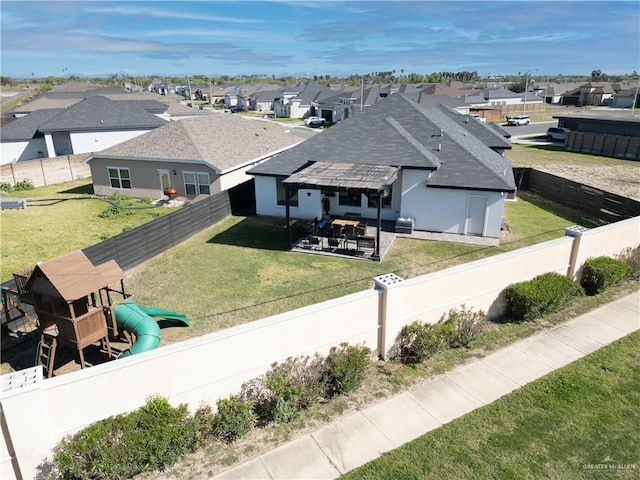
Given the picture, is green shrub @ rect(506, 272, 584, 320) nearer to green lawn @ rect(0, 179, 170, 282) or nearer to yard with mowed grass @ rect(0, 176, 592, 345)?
yard with mowed grass @ rect(0, 176, 592, 345)

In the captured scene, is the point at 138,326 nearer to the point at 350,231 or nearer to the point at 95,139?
the point at 350,231

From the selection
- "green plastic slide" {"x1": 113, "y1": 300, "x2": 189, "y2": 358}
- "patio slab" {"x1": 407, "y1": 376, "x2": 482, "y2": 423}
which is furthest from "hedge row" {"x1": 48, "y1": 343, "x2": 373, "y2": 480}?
"green plastic slide" {"x1": 113, "y1": 300, "x2": 189, "y2": 358}

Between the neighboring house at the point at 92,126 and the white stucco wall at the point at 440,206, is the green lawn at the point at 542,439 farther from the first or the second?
the neighboring house at the point at 92,126

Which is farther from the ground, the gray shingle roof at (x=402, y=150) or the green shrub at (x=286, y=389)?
the gray shingle roof at (x=402, y=150)

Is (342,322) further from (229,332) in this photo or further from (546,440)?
(546,440)

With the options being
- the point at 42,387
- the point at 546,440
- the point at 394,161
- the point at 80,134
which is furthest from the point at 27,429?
the point at 80,134

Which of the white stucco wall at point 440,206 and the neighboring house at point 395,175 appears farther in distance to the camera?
the white stucco wall at point 440,206

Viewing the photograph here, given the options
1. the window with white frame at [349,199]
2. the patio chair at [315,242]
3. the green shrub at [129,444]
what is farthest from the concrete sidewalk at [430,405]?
the window with white frame at [349,199]

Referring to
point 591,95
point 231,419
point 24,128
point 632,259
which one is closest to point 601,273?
point 632,259
